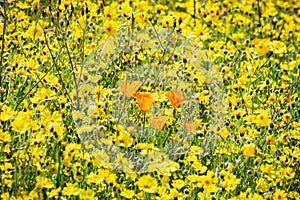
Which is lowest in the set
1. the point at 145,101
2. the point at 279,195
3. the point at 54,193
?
the point at 279,195

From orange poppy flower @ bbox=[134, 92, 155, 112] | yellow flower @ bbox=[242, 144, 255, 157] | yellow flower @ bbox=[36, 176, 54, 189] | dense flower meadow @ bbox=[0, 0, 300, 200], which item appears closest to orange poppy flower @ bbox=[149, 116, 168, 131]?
dense flower meadow @ bbox=[0, 0, 300, 200]

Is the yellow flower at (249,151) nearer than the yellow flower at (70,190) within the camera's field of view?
No

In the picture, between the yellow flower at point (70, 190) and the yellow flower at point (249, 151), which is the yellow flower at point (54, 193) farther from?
the yellow flower at point (249, 151)

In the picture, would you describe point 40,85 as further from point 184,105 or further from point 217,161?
point 217,161

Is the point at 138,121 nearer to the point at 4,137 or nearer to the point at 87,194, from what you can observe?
the point at 87,194

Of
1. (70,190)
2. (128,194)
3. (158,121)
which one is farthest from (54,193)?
(158,121)

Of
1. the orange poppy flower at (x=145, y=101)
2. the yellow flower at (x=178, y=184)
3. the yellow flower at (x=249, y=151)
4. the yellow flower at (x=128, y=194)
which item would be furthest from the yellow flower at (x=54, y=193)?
the yellow flower at (x=249, y=151)

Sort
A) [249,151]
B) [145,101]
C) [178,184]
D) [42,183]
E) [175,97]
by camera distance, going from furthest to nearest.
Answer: [175,97] → [145,101] → [249,151] → [178,184] → [42,183]

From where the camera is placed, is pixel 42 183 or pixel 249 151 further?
pixel 249 151
